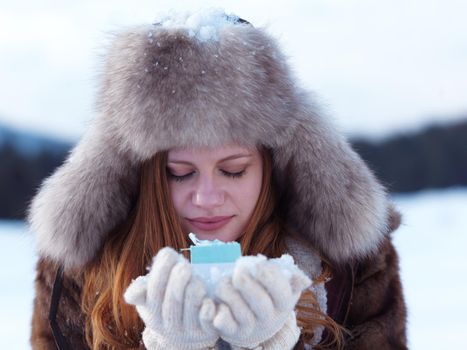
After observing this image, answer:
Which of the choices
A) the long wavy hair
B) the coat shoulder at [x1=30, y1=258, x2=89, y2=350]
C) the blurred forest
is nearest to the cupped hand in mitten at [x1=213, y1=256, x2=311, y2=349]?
the long wavy hair

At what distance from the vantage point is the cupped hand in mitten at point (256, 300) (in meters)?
1.11

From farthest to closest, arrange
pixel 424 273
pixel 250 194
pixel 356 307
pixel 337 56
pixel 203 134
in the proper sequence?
pixel 337 56 < pixel 424 273 < pixel 356 307 < pixel 250 194 < pixel 203 134

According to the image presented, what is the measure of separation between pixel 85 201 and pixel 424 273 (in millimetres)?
2488

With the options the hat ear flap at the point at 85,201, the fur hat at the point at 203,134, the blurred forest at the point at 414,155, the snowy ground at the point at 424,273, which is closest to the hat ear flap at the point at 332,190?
the fur hat at the point at 203,134

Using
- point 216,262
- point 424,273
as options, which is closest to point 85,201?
point 216,262

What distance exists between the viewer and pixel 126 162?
1.46 m

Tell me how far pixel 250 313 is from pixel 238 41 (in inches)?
21.3

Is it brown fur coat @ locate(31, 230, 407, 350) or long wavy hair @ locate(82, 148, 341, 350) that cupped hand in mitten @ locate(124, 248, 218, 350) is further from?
brown fur coat @ locate(31, 230, 407, 350)

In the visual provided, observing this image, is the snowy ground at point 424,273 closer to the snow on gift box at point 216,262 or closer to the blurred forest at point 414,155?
the blurred forest at point 414,155

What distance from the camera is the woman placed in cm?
140

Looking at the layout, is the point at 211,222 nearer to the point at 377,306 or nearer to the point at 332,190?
the point at 332,190

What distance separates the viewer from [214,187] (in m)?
1.43

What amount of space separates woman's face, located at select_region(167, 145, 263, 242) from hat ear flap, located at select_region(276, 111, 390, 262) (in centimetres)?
9

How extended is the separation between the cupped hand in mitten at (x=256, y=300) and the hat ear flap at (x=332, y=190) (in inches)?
14.4
